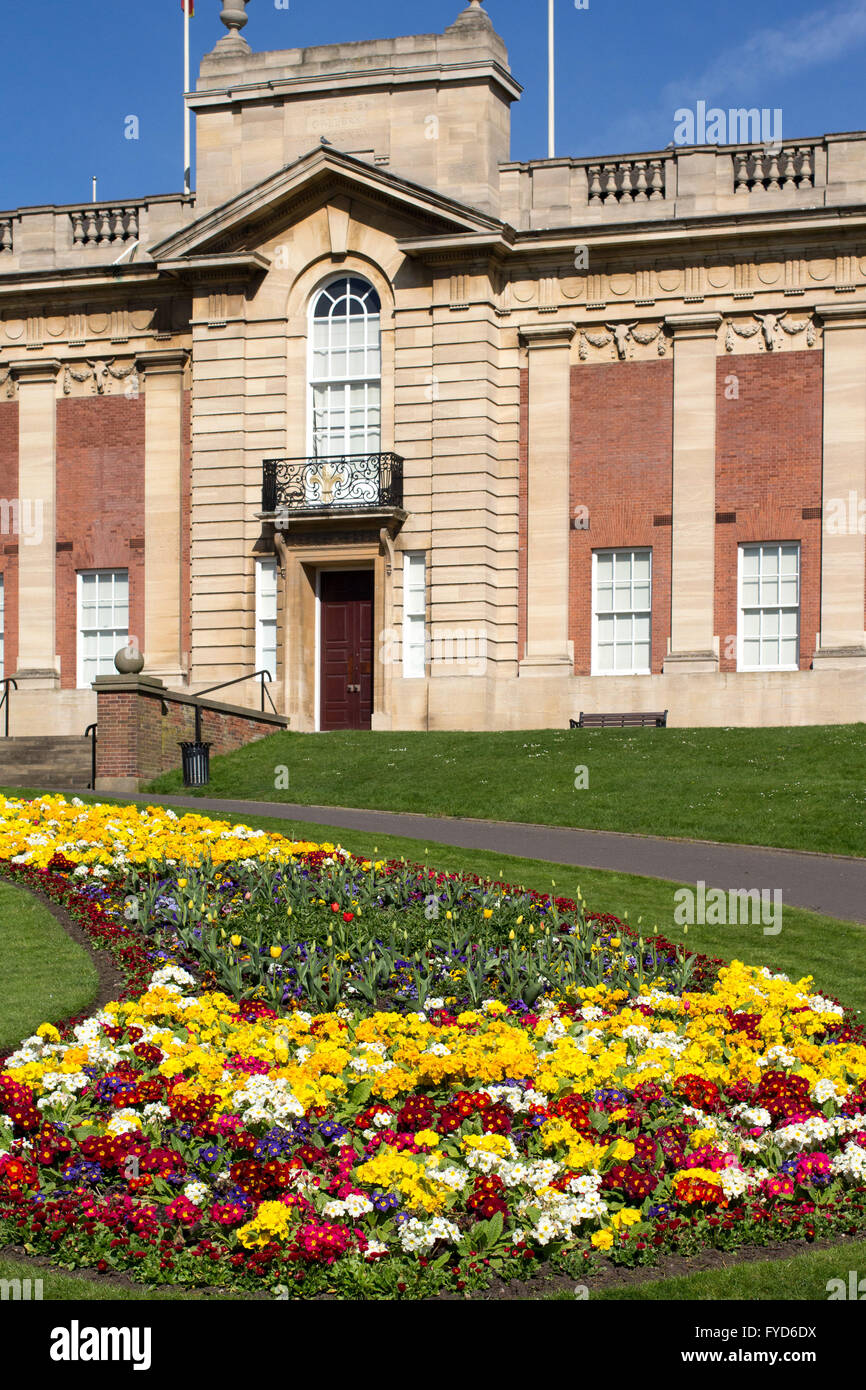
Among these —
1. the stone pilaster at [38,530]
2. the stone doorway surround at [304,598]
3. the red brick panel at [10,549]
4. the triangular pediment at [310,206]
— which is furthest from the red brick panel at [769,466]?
the red brick panel at [10,549]

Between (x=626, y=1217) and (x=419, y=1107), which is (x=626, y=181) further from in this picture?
(x=626, y=1217)

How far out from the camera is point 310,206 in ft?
108

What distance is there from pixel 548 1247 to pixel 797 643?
24787 mm

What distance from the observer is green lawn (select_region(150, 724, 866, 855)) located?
19.9 meters

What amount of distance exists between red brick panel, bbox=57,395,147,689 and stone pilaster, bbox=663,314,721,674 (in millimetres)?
10841

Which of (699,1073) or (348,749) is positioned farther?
(348,749)

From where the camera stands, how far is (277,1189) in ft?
25.5

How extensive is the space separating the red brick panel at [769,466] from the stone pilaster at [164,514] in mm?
10797

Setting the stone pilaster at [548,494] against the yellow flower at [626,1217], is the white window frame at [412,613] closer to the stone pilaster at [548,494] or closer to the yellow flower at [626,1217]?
the stone pilaster at [548,494]

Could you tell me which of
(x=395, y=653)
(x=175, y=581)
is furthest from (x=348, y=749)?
(x=175, y=581)

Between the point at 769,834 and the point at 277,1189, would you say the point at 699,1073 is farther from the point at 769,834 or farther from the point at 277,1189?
the point at 769,834

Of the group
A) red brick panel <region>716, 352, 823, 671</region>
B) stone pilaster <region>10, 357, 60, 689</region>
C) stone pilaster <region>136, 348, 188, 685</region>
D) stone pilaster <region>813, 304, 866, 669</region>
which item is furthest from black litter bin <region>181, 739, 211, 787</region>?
Answer: stone pilaster <region>813, 304, 866, 669</region>

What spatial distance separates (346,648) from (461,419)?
5.04m

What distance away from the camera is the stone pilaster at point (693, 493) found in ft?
103
